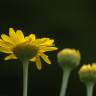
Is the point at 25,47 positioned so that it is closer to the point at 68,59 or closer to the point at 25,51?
the point at 25,51

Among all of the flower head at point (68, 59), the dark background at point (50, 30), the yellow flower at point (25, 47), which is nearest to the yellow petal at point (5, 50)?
the yellow flower at point (25, 47)

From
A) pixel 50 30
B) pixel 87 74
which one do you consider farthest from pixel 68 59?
pixel 50 30

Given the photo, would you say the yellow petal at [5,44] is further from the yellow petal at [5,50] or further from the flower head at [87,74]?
the flower head at [87,74]

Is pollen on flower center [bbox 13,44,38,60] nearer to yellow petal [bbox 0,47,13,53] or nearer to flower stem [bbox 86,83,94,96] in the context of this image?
yellow petal [bbox 0,47,13,53]

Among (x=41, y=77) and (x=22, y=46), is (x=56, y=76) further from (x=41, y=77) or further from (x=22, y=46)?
(x=22, y=46)

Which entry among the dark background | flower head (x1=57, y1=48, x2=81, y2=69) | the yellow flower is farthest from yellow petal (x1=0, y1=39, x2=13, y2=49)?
the dark background

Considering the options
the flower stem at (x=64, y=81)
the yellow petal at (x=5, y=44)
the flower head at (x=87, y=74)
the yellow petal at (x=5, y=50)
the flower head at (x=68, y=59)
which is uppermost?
the yellow petal at (x=5, y=44)

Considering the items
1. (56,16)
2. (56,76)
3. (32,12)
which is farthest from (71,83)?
(32,12)
